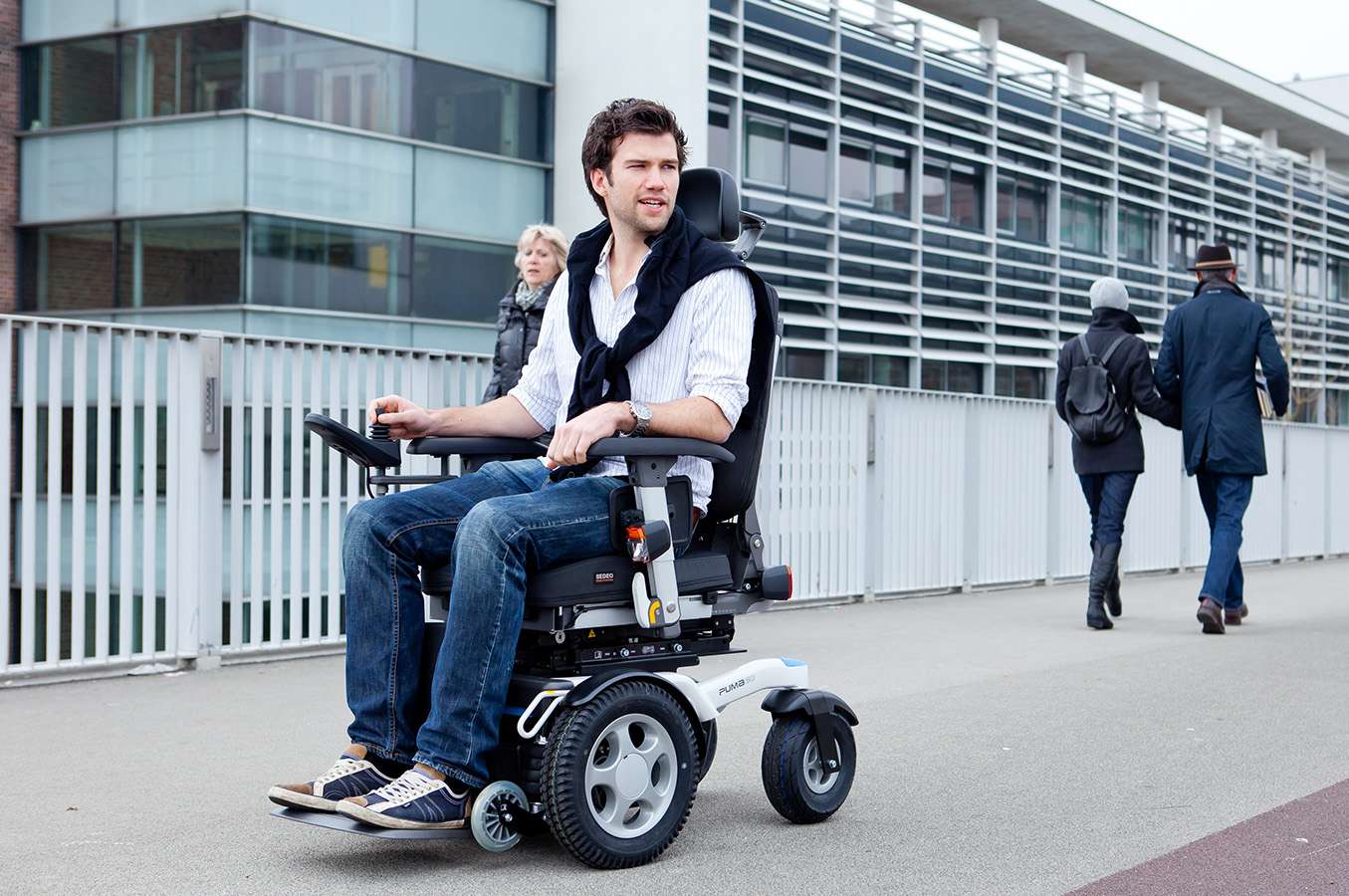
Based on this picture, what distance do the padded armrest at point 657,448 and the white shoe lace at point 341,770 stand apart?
89cm

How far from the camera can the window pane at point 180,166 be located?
23703mm

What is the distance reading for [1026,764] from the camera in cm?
517

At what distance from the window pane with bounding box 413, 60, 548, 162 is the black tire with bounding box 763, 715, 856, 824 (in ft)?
72.1

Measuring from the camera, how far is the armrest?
13.1ft

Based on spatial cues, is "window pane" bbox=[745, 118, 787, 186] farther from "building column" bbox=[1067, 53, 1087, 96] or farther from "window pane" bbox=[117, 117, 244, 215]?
"building column" bbox=[1067, 53, 1087, 96]

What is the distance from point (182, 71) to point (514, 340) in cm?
1838

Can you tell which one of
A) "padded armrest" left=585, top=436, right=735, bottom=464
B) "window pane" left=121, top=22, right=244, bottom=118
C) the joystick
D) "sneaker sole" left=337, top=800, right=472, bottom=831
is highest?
"window pane" left=121, top=22, right=244, bottom=118

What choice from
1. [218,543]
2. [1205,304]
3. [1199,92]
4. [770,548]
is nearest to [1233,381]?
[1205,304]

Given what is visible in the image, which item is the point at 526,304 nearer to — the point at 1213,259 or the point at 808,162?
the point at 1213,259

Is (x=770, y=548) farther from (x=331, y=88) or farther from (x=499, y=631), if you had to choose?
(x=331, y=88)

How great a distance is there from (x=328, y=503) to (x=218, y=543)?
2.20 feet

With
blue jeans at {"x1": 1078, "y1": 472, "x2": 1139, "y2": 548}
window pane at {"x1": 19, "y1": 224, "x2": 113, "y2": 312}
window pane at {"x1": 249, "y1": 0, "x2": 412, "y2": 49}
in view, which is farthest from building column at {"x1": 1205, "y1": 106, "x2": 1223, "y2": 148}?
blue jeans at {"x1": 1078, "y1": 472, "x2": 1139, "y2": 548}

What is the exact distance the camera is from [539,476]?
14.3 ft

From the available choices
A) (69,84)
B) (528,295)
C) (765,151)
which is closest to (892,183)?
(765,151)
